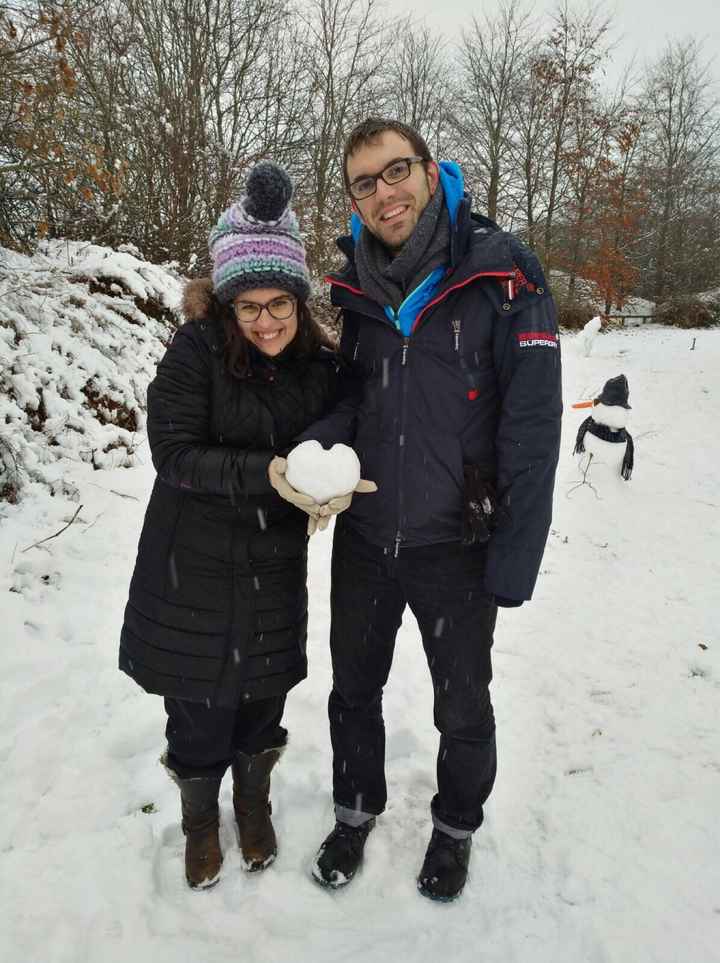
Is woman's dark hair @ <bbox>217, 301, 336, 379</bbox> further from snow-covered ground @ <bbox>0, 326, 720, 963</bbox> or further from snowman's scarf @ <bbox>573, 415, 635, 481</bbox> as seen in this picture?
snowman's scarf @ <bbox>573, 415, 635, 481</bbox>

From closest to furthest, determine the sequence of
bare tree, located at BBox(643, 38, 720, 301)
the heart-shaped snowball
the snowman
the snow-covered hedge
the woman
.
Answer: the heart-shaped snowball, the woman, the snow-covered hedge, the snowman, bare tree, located at BBox(643, 38, 720, 301)

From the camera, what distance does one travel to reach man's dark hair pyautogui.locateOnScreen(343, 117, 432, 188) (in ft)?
5.25

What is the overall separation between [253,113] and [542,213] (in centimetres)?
1080

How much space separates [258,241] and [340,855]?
2002 mm

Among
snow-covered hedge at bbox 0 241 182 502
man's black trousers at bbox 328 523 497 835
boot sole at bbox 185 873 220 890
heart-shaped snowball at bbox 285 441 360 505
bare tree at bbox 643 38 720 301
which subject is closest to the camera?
heart-shaped snowball at bbox 285 441 360 505

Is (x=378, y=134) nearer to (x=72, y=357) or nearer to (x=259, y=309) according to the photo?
(x=259, y=309)

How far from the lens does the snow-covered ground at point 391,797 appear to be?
1.77 metres

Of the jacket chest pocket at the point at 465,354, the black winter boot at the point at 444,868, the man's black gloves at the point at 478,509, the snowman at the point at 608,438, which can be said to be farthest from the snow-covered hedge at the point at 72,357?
the snowman at the point at 608,438

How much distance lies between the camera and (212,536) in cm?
168

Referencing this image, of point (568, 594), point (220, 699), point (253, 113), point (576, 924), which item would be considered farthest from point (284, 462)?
point (253, 113)

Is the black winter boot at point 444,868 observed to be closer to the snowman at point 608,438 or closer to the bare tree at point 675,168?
the snowman at point 608,438

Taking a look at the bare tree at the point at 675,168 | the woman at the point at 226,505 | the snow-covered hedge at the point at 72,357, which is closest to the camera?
the woman at the point at 226,505

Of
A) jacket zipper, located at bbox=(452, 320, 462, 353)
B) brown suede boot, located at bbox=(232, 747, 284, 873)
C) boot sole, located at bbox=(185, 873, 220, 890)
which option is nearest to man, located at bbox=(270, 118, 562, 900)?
jacket zipper, located at bbox=(452, 320, 462, 353)

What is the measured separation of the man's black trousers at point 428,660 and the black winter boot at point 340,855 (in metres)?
0.05
